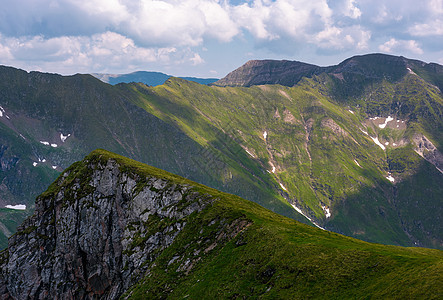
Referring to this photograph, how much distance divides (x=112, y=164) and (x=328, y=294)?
85609mm

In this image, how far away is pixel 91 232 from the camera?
345 feet

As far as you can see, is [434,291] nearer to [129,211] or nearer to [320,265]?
[320,265]

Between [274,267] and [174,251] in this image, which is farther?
[174,251]

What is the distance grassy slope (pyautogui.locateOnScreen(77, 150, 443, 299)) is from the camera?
47.6 meters

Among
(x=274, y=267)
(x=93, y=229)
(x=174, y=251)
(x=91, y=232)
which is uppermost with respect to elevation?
(x=274, y=267)

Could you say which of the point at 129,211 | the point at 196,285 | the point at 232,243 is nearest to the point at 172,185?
the point at 129,211

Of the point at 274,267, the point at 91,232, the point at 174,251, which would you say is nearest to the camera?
the point at 274,267

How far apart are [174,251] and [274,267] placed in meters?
30.1

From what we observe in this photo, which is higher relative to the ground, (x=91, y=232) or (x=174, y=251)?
(x=174, y=251)

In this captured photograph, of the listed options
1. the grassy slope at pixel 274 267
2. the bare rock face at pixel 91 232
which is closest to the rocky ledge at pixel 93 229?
the bare rock face at pixel 91 232

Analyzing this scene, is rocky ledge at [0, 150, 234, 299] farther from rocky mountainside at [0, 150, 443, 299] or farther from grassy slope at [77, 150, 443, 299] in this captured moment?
grassy slope at [77, 150, 443, 299]

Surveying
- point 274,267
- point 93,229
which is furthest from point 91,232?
point 274,267

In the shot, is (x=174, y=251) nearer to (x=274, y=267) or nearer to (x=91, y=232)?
(x=274, y=267)

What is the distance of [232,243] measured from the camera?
238ft
